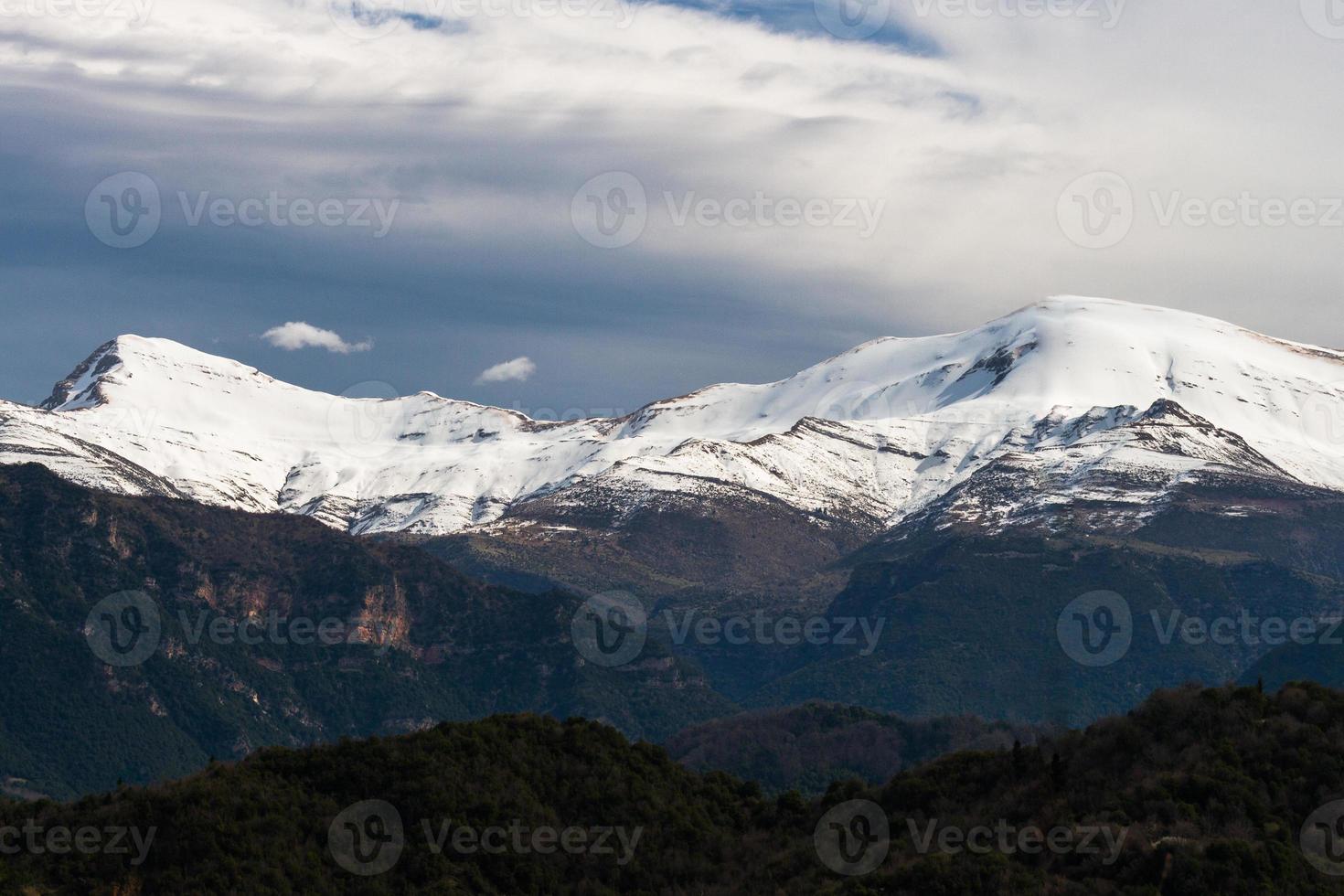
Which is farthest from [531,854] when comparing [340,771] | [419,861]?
[340,771]

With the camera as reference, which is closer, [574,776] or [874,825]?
[874,825]

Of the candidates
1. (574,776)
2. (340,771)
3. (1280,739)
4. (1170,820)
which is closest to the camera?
(1170,820)

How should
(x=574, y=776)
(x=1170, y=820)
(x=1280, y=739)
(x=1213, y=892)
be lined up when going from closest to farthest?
(x=1213, y=892)
(x=1170, y=820)
(x=1280, y=739)
(x=574, y=776)

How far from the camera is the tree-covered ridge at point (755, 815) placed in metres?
88.4

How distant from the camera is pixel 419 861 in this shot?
10050 cm

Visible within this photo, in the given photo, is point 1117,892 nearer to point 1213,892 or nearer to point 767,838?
point 1213,892

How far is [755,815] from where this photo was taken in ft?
390

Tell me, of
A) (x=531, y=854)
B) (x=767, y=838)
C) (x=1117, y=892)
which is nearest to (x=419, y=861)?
(x=531, y=854)

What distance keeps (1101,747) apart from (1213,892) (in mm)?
21721

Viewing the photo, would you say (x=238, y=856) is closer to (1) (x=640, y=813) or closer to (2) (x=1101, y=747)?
(1) (x=640, y=813)

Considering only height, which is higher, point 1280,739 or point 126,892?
point 1280,739

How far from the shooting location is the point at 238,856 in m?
97.6

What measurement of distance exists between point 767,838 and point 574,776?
47.1ft

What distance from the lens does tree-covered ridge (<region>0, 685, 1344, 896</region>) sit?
88.4 m
